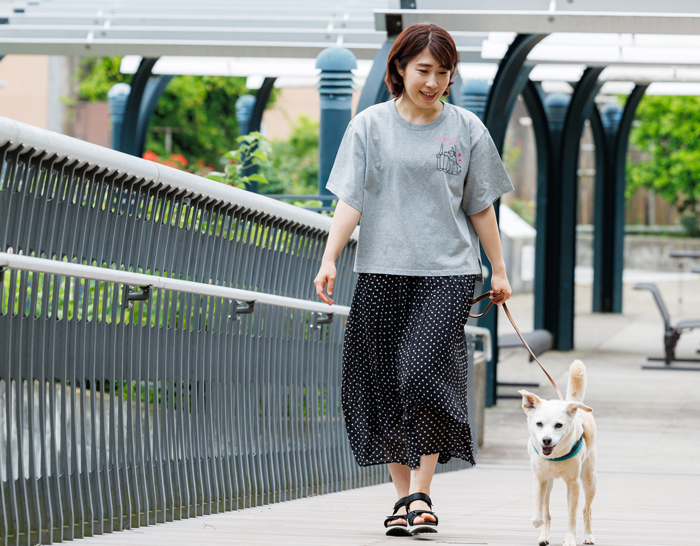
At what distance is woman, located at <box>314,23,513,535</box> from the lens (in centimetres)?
379

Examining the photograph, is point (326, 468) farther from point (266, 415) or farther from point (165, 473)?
point (165, 473)

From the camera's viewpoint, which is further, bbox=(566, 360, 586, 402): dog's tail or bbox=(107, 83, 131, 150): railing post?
bbox=(107, 83, 131, 150): railing post

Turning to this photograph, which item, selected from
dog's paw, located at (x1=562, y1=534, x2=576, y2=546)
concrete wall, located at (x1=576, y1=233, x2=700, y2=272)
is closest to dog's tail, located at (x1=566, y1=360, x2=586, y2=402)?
dog's paw, located at (x1=562, y1=534, x2=576, y2=546)

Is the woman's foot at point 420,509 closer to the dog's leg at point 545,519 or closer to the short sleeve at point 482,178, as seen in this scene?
the dog's leg at point 545,519

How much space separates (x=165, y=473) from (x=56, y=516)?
73 cm

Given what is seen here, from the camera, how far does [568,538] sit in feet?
12.0

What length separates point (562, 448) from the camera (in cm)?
357

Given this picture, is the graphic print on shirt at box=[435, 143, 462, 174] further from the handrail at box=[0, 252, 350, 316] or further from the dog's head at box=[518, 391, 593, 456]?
the handrail at box=[0, 252, 350, 316]

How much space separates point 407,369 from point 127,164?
1.20 metres

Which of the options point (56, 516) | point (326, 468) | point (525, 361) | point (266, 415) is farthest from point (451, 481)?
point (525, 361)

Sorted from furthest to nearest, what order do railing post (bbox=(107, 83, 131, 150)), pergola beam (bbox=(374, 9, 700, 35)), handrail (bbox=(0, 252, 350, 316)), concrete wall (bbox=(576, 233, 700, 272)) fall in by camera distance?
concrete wall (bbox=(576, 233, 700, 272))
railing post (bbox=(107, 83, 131, 150))
pergola beam (bbox=(374, 9, 700, 35))
handrail (bbox=(0, 252, 350, 316))

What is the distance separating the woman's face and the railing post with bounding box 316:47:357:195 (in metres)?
4.31

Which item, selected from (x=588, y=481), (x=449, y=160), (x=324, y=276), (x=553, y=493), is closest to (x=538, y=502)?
(x=588, y=481)

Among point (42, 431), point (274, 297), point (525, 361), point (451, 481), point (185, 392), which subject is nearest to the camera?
point (42, 431)
